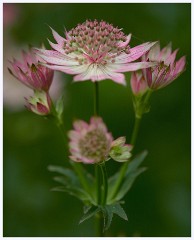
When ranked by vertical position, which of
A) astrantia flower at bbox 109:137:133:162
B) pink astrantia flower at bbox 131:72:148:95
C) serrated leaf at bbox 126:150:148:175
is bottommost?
serrated leaf at bbox 126:150:148:175

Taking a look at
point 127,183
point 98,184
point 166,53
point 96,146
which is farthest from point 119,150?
point 166,53

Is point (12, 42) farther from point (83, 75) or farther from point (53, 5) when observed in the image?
point (83, 75)

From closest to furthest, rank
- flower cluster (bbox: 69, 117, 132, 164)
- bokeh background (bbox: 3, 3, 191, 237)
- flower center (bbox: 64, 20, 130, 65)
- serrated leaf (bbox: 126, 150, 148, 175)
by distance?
1. flower cluster (bbox: 69, 117, 132, 164)
2. flower center (bbox: 64, 20, 130, 65)
3. serrated leaf (bbox: 126, 150, 148, 175)
4. bokeh background (bbox: 3, 3, 191, 237)

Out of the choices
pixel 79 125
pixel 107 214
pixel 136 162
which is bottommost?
pixel 107 214

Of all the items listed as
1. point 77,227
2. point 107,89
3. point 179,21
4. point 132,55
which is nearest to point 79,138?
point 132,55

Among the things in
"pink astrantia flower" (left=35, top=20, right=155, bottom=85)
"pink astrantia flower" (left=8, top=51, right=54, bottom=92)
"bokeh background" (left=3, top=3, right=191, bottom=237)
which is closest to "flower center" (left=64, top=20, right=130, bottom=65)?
"pink astrantia flower" (left=35, top=20, right=155, bottom=85)

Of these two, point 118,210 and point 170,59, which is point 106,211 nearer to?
point 118,210

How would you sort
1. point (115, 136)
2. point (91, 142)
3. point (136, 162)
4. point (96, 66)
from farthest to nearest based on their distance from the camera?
point (115, 136) < point (136, 162) < point (96, 66) < point (91, 142)

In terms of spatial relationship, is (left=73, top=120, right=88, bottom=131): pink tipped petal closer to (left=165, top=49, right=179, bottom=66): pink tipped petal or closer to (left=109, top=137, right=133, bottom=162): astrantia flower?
(left=109, top=137, right=133, bottom=162): astrantia flower
